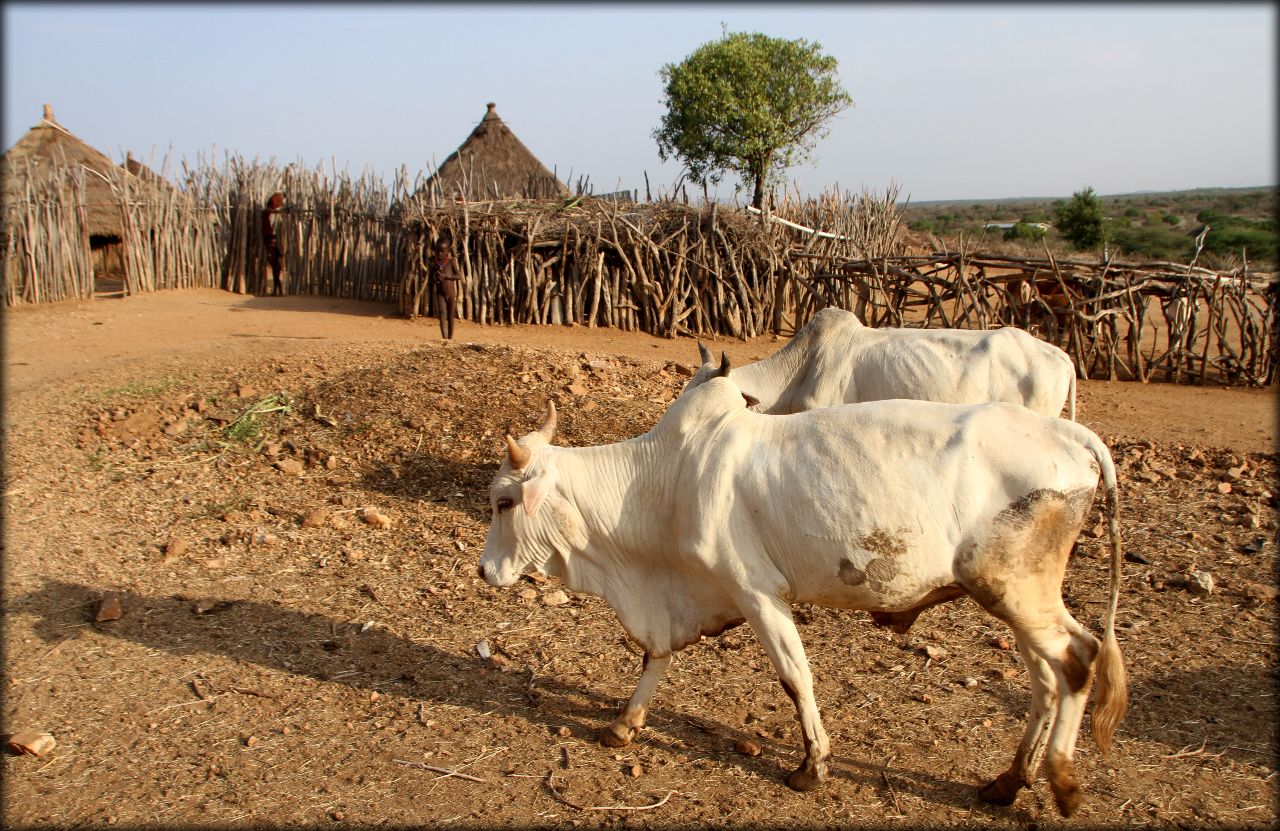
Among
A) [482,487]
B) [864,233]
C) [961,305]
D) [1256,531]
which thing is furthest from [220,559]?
[864,233]

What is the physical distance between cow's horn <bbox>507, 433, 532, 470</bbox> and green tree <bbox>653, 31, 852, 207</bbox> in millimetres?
19116

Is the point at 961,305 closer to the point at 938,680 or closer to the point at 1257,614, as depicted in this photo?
the point at 1257,614

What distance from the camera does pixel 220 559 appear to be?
5738 millimetres

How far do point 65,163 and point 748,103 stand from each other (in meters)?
13.7

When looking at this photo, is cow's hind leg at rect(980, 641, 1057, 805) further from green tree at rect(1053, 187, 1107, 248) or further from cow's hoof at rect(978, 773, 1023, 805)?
green tree at rect(1053, 187, 1107, 248)

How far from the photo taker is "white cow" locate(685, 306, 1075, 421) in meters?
5.86

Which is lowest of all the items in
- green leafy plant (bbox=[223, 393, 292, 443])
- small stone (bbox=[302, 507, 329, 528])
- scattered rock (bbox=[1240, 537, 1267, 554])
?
scattered rock (bbox=[1240, 537, 1267, 554])

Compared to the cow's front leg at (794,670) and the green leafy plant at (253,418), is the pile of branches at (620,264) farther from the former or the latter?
the cow's front leg at (794,670)

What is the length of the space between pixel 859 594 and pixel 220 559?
3840mm

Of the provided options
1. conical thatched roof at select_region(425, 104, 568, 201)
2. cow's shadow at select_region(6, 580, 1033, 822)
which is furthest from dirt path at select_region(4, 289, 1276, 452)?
conical thatched roof at select_region(425, 104, 568, 201)

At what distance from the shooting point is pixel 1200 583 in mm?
5203

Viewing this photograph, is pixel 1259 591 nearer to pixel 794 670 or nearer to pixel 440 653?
pixel 794 670

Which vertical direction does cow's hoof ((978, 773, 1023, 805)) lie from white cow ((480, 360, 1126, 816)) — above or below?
below

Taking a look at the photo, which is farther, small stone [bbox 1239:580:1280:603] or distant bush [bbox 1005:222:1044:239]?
distant bush [bbox 1005:222:1044:239]
